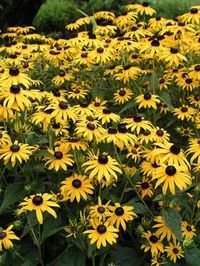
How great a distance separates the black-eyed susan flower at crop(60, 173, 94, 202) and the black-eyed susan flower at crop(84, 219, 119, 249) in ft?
0.54

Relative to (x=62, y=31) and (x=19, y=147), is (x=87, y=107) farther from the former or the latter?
A: (x=62, y=31)

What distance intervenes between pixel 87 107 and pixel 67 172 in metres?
0.42

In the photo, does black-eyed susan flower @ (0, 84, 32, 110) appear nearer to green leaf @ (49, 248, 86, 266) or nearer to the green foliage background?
green leaf @ (49, 248, 86, 266)

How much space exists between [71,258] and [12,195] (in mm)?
468

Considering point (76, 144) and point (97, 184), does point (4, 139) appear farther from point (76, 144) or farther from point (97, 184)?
point (97, 184)

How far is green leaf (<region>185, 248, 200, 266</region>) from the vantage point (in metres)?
2.52

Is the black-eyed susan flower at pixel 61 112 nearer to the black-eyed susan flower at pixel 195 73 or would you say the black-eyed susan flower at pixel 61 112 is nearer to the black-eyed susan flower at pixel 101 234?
the black-eyed susan flower at pixel 101 234

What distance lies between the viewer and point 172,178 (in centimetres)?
227

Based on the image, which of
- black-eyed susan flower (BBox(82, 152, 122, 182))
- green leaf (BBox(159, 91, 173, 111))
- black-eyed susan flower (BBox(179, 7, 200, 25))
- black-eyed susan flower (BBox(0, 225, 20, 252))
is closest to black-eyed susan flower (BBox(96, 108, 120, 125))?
black-eyed susan flower (BBox(82, 152, 122, 182))

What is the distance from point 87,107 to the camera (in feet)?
9.63

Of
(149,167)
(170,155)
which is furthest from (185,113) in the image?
(170,155)

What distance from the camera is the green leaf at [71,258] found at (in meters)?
2.44

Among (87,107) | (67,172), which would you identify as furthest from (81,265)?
(87,107)

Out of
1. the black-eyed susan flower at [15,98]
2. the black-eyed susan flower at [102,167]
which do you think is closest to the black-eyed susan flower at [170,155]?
the black-eyed susan flower at [102,167]
